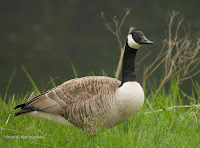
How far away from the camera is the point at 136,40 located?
4.35 metres

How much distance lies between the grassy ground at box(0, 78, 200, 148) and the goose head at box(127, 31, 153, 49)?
40.3 inches

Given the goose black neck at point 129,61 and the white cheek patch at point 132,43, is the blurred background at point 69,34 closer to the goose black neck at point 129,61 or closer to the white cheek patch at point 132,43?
the goose black neck at point 129,61

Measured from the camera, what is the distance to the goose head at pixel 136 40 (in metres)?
4.29

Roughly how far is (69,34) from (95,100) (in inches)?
505

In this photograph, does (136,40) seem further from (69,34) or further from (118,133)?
(69,34)

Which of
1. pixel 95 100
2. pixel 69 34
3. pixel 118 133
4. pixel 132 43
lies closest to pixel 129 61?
pixel 132 43

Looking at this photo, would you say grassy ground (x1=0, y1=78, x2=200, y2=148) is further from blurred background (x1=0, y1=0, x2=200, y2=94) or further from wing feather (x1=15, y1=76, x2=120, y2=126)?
blurred background (x1=0, y1=0, x2=200, y2=94)

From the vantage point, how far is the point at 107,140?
3604 millimetres

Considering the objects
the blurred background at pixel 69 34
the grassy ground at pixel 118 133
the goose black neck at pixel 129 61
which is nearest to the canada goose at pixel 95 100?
the goose black neck at pixel 129 61

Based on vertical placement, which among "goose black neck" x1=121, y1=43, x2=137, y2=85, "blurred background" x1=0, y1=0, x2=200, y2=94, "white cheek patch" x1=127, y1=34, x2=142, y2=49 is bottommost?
"blurred background" x1=0, y1=0, x2=200, y2=94

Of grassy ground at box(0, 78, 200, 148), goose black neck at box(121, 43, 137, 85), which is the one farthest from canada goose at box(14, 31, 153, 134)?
grassy ground at box(0, 78, 200, 148)

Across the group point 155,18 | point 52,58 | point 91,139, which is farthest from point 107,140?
point 155,18

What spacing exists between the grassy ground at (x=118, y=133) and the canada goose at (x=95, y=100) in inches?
6.2

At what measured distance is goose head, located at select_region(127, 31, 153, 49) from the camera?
429cm
